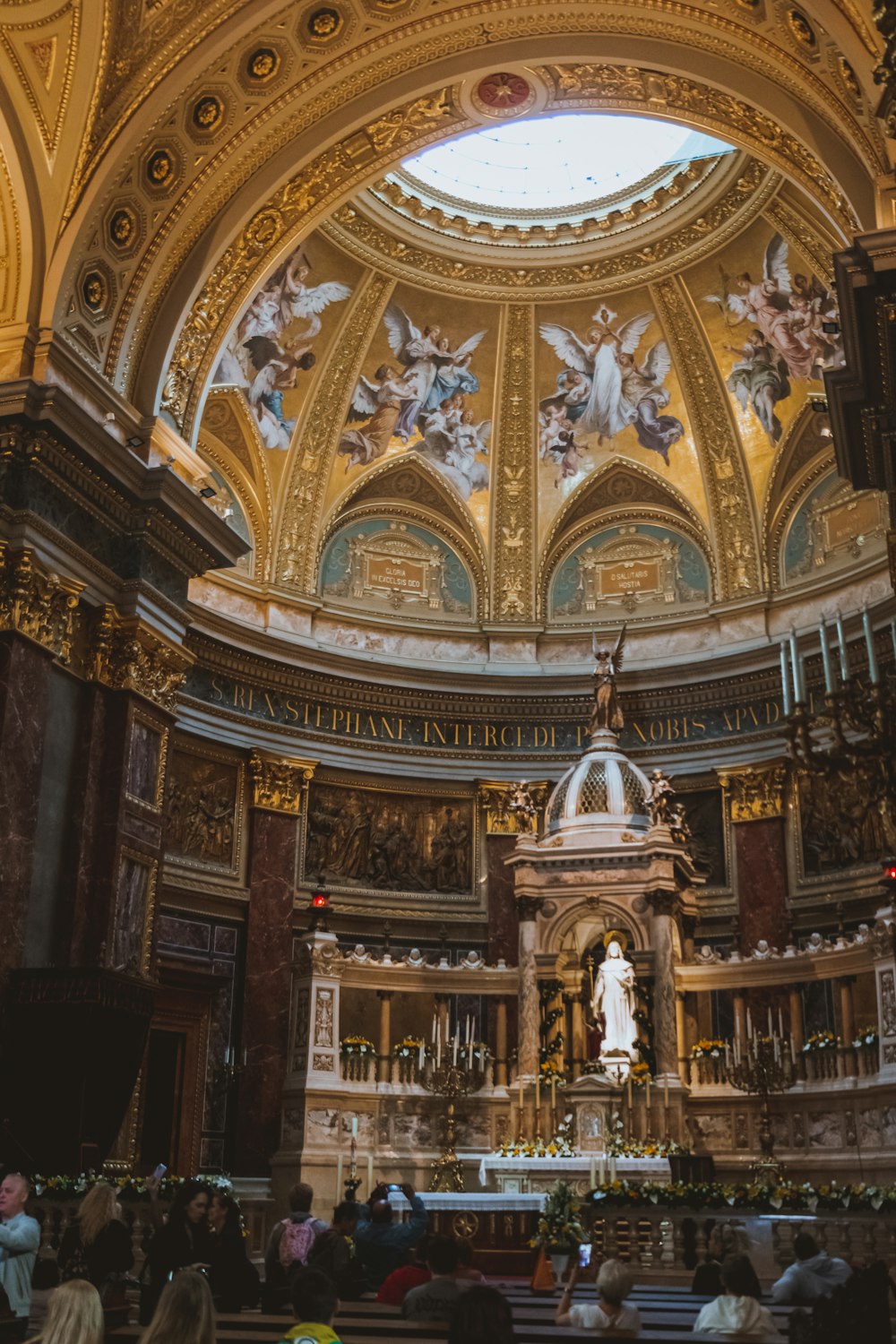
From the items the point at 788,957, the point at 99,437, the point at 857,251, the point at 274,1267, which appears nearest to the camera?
the point at 274,1267

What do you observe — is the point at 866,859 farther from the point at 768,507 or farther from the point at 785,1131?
the point at 768,507

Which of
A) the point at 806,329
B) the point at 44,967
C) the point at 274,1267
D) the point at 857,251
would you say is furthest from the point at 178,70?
the point at 274,1267

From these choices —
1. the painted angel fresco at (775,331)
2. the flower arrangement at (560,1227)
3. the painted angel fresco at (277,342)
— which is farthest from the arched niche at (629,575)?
the flower arrangement at (560,1227)

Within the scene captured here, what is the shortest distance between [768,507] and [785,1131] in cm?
1140

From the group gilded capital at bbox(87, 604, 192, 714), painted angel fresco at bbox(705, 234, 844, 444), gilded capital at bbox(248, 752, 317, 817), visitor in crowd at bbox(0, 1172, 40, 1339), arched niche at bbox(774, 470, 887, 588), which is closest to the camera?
visitor in crowd at bbox(0, 1172, 40, 1339)

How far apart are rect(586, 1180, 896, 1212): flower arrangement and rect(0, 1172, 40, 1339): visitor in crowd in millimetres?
6406

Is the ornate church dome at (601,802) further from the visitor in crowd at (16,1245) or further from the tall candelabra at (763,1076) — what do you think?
the visitor in crowd at (16,1245)

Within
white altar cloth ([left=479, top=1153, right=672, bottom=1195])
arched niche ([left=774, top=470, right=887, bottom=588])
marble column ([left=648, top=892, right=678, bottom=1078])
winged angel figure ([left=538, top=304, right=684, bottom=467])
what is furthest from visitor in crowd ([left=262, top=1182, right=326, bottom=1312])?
winged angel figure ([left=538, top=304, right=684, bottom=467])

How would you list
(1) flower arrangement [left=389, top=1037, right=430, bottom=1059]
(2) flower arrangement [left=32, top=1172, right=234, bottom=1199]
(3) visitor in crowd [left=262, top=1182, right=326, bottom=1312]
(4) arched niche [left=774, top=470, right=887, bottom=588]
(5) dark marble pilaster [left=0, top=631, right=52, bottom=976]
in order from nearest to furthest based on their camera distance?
(3) visitor in crowd [left=262, top=1182, right=326, bottom=1312]
(2) flower arrangement [left=32, top=1172, right=234, bottom=1199]
(5) dark marble pilaster [left=0, top=631, right=52, bottom=976]
(1) flower arrangement [left=389, top=1037, right=430, bottom=1059]
(4) arched niche [left=774, top=470, right=887, bottom=588]

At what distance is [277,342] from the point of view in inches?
988

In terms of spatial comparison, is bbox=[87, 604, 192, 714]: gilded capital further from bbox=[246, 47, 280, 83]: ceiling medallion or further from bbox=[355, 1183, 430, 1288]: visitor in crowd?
bbox=[355, 1183, 430, 1288]: visitor in crowd

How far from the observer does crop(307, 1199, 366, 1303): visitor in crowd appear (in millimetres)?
8062

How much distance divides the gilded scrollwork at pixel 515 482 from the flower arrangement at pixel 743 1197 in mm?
14965

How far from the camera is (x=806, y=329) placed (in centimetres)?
2434
